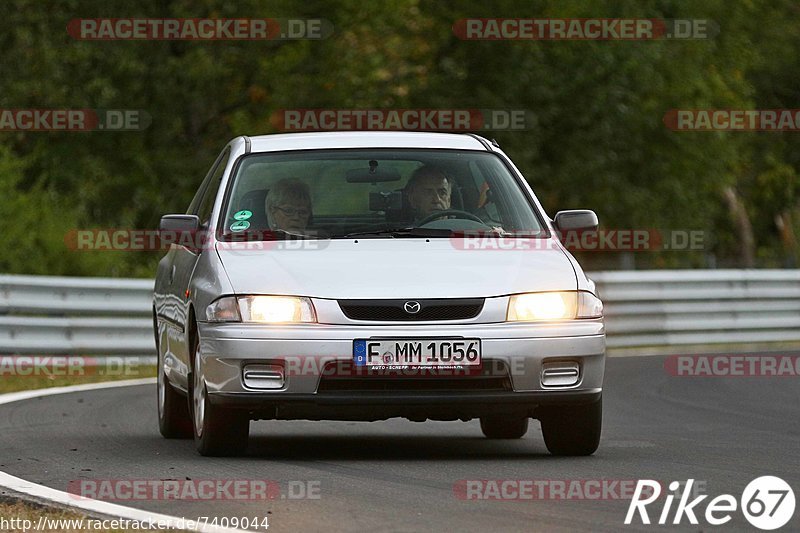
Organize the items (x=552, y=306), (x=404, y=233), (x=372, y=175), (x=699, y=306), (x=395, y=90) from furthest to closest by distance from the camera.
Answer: (x=395, y=90)
(x=699, y=306)
(x=372, y=175)
(x=404, y=233)
(x=552, y=306)

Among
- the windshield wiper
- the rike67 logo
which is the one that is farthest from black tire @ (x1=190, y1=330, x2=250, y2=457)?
the rike67 logo

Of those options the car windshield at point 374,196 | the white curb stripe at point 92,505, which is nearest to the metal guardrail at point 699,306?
the car windshield at point 374,196

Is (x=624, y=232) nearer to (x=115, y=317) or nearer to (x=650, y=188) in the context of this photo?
(x=650, y=188)

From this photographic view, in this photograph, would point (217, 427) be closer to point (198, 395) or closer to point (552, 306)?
point (198, 395)

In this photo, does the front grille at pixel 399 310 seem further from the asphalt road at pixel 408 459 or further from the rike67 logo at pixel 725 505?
the rike67 logo at pixel 725 505

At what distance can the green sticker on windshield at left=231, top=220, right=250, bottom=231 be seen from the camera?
979cm

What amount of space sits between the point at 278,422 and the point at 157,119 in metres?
18.5

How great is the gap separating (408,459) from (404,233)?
1.18 metres

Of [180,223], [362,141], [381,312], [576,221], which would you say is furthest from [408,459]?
[362,141]

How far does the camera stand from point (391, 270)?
897 centimetres

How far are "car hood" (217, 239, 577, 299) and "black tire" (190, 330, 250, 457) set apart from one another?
0.56m

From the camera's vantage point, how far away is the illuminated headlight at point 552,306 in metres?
8.93

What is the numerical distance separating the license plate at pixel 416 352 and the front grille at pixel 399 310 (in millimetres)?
119

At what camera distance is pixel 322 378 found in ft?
28.9
